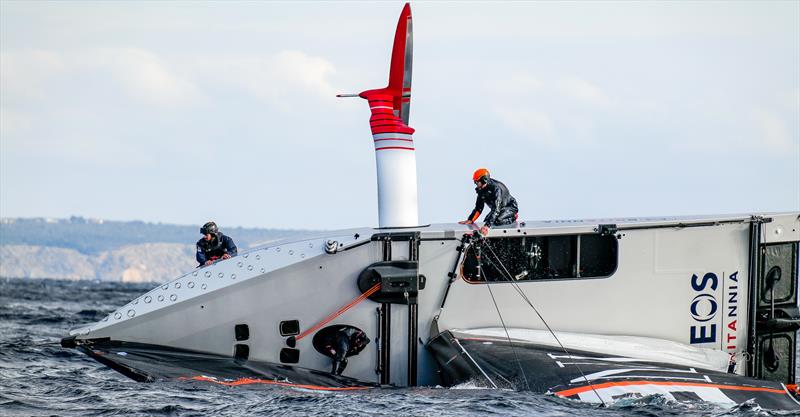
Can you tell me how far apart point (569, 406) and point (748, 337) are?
158 inches

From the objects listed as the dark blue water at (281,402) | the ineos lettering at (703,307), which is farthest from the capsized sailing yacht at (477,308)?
the dark blue water at (281,402)

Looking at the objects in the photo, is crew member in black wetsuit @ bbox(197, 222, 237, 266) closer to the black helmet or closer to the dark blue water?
the black helmet

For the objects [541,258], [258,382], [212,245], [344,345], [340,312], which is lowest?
[258,382]

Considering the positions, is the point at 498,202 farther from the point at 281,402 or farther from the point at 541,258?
the point at 281,402

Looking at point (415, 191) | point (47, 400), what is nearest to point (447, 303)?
point (415, 191)

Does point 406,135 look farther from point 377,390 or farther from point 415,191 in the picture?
point 377,390

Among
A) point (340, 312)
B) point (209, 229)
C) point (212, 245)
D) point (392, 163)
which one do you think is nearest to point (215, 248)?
point (212, 245)

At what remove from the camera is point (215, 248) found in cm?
1622

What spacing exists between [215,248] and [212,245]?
7 centimetres

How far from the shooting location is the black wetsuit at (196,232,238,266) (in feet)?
53.1

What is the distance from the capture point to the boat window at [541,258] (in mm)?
15031

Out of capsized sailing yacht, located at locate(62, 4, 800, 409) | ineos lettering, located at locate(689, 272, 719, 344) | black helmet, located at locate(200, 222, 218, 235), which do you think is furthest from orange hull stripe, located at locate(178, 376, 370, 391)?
ineos lettering, located at locate(689, 272, 719, 344)

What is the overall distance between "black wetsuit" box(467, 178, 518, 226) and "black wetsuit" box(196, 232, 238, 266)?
11.6 feet

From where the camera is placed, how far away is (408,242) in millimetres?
14672
